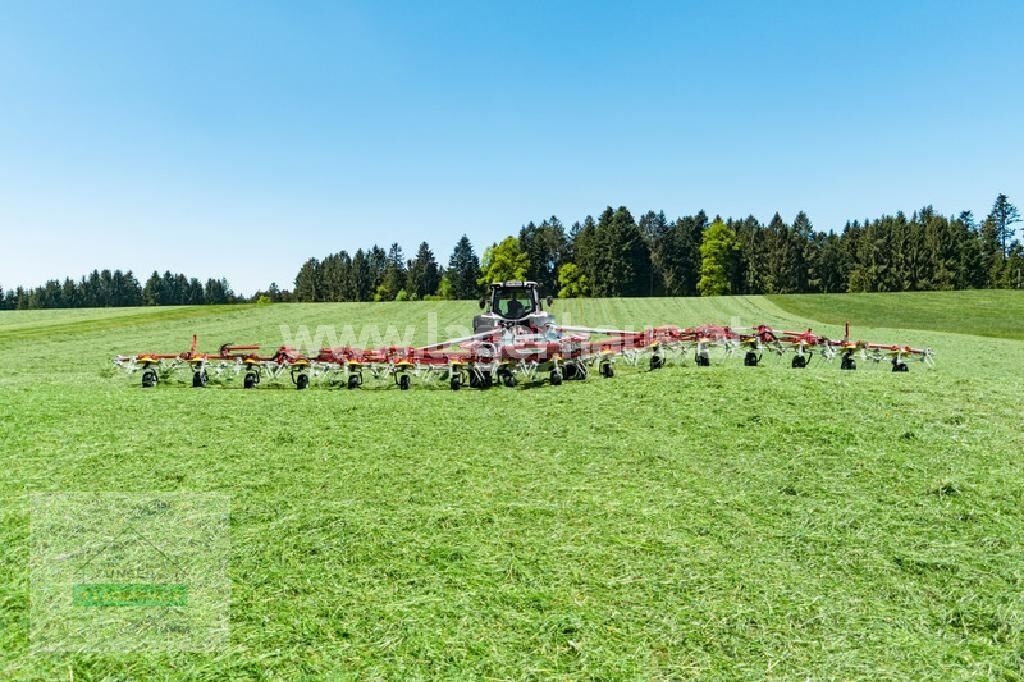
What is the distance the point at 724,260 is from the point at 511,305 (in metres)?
70.8

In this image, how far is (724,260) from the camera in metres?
80.2

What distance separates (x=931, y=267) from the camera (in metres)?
79.6

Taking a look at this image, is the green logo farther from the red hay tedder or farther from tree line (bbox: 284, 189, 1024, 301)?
tree line (bbox: 284, 189, 1024, 301)

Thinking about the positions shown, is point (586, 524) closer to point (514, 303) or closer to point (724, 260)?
point (514, 303)

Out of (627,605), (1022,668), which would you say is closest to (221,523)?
(627,605)

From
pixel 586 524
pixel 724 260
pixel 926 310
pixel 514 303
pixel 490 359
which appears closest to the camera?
pixel 586 524

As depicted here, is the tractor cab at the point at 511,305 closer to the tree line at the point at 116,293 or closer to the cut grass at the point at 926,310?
the cut grass at the point at 926,310

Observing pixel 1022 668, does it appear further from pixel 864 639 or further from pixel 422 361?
pixel 422 361

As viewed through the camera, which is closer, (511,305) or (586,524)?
(586,524)

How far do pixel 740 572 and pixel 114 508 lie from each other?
546cm

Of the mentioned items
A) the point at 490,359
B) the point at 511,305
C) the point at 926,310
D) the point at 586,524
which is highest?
the point at 511,305

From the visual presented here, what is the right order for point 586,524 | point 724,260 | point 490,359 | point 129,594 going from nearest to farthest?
point 129,594 → point 586,524 → point 490,359 → point 724,260

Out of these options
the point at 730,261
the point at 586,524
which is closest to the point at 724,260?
the point at 730,261

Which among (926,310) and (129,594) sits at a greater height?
(926,310)
